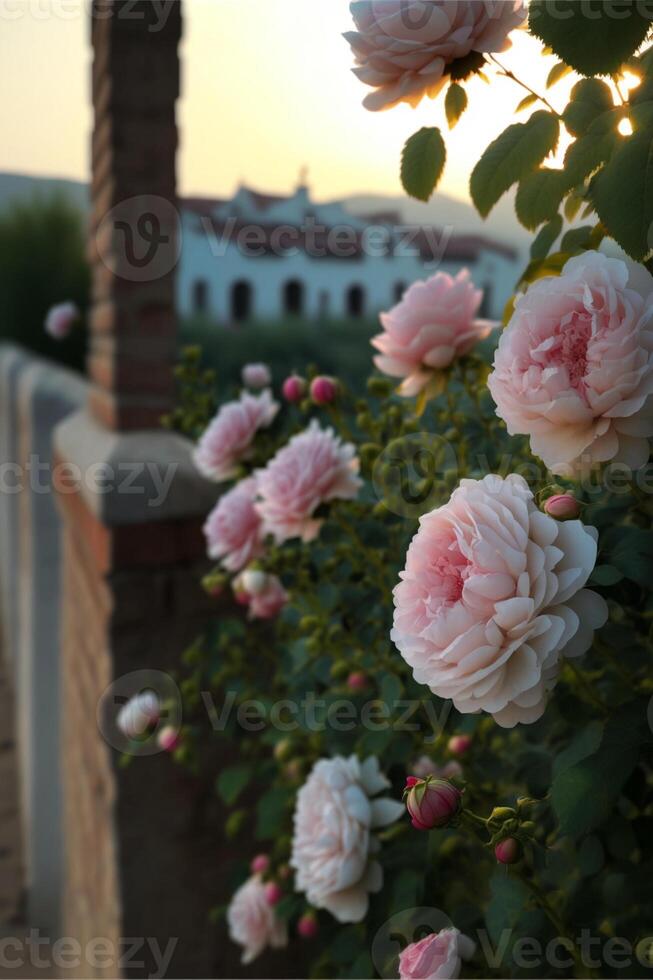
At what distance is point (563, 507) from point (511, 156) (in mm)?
354

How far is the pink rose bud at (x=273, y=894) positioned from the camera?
1.58 metres

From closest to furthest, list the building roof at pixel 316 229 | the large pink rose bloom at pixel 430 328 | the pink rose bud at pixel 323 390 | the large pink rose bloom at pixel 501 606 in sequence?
1. the large pink rose bloom at pixel 501 606
2. the large pink rose bloom at pixel 430 328
3. the pink rose bud at pixel 323 390
4. the building roof at pixel 316 229

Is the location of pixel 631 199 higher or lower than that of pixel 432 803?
higher

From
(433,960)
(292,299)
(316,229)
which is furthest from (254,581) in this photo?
(292,299)

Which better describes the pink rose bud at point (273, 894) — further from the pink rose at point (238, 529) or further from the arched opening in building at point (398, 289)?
the arched opening in building at point (398, 289)

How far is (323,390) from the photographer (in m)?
1.35

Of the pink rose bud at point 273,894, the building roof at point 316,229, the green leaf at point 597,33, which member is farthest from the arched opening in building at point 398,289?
the green leaf at point 597,33

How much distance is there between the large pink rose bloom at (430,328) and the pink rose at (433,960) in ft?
2.15

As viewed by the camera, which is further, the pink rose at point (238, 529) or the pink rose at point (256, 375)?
the pink rose at point (256, 375)

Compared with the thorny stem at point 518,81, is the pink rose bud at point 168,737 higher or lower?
lower

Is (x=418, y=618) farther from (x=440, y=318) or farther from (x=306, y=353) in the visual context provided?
(x=306, y=353)

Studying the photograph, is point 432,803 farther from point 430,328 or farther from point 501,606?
point 430,328

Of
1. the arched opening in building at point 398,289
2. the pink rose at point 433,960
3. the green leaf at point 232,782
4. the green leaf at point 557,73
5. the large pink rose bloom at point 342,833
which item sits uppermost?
the green leaf at point 557,73

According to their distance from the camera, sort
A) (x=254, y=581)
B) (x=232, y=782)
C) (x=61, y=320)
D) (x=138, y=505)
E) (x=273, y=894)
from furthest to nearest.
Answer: (x=61, y=320) < (x=138, y=505) < (x=232, y=782) < (x=273, y=894) < (x=254, y=581)
